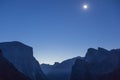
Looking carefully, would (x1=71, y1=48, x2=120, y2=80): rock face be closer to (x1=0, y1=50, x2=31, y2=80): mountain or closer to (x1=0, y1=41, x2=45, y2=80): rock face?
(x1=0, y1=41, x2=45, y2=80): rock face

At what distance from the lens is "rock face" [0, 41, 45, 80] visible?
552 feet

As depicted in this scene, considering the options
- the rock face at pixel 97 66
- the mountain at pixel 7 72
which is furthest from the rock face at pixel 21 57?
the mountain at pixel 7 72

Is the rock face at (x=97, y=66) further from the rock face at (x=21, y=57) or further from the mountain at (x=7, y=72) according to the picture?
the mountain at (x=7, y=72)

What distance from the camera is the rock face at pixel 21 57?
168375mm

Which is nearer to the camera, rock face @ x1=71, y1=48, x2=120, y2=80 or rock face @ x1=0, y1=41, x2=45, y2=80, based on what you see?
rock face @ x1=71, y1=48, x2=120, y2=80

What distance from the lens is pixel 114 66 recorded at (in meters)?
159

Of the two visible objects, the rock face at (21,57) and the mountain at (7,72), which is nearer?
the mountain at (7,72)

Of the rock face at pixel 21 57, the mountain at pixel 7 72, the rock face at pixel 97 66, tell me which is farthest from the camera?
the rock face at pixel 21 57

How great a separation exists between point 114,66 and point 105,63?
42.5 ft

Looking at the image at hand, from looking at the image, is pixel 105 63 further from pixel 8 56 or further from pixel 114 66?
pixel 8 56

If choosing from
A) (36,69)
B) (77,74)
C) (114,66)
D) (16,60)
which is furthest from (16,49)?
(114,66)

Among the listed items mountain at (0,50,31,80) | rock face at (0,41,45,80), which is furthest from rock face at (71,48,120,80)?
mountain at (0,50,31,80)

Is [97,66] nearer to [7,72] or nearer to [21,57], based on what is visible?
[21,57]

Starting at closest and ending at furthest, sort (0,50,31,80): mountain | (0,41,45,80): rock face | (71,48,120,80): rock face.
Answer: (0,50,31,80): mountain < (71,48,120,80): rock face < (0,41,45,80): rock face
